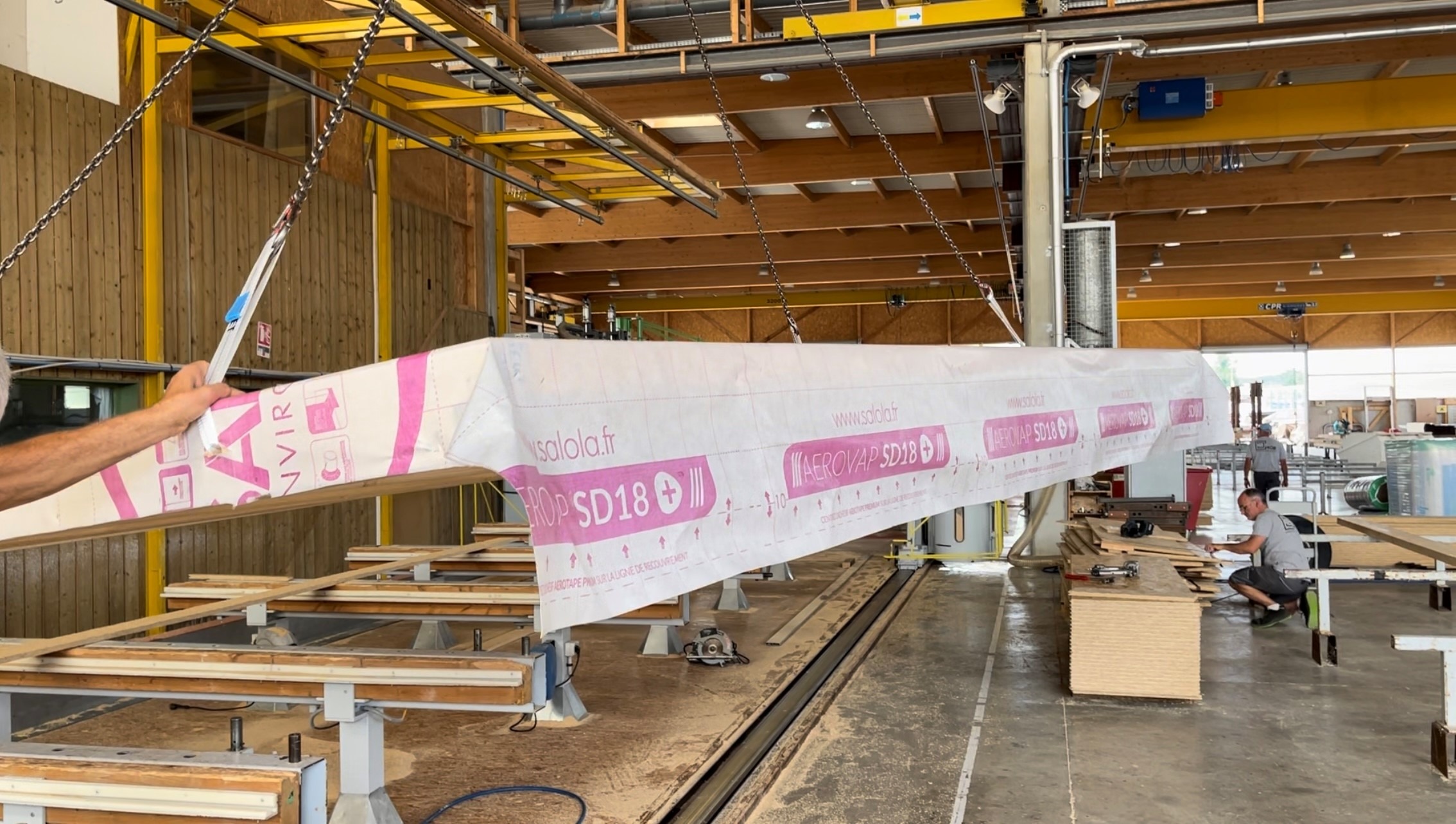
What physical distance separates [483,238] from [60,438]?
10683 millimetres

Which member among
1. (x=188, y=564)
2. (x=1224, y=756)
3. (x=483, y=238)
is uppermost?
(x=483, y=238)

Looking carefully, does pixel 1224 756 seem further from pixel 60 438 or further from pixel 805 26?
pixel 805 26

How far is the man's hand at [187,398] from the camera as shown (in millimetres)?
2059

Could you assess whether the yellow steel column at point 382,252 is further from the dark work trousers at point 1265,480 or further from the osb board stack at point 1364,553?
the dark work trousers at point 1265,480

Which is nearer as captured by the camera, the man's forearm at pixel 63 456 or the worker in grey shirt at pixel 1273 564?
the man's forearm at pixel 63 456

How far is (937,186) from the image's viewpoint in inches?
646

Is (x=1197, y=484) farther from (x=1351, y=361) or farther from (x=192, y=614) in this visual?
(x=1351, y=361)

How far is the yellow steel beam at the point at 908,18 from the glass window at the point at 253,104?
4.30 metres

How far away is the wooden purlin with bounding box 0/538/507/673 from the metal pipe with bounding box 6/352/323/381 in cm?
A: 120

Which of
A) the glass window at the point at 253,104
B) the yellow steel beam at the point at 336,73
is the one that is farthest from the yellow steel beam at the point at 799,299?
the glass window at the point at 253,104

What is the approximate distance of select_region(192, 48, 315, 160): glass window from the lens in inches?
310

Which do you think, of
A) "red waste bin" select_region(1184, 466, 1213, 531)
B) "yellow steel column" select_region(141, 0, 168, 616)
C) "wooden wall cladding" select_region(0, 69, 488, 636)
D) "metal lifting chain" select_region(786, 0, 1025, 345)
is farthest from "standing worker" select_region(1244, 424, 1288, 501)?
"yellow steel column" select_region(141, 0, 168, 616)

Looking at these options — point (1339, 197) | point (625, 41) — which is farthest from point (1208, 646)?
point (1339, 197)

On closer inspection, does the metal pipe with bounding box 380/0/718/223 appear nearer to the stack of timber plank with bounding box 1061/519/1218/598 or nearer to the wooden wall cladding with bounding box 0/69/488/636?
the wooden wall cladding with bounding box 0/69/488/636
